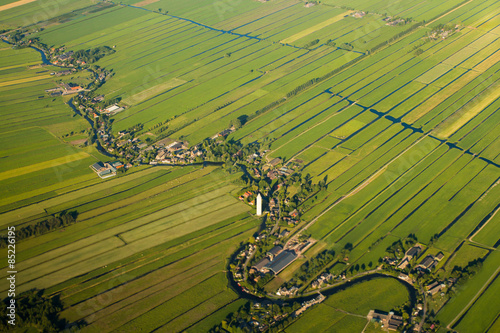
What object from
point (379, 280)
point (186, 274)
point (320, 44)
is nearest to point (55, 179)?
point (186, 274)

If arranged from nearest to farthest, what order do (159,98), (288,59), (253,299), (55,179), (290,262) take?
(253,299) < (290,262) < (55,179) < (159,98) < (288,59)

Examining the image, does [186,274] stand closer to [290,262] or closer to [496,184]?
[290,262]

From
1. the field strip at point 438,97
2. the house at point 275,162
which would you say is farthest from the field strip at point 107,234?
the field strip at point 438,97

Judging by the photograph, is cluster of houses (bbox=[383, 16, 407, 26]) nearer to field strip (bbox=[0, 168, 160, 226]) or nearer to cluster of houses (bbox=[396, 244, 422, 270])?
field strip (bbox=[0, 168, 160, 226])

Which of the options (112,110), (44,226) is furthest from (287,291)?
(112,110)

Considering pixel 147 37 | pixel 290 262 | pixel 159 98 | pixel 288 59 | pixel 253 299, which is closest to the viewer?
pixel 253 299

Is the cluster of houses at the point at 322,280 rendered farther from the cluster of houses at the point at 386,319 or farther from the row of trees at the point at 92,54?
the row of trees at the point at 92,54

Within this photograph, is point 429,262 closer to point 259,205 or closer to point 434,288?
point 434,288
